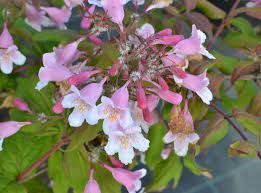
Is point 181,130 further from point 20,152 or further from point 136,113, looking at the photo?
point 20,152

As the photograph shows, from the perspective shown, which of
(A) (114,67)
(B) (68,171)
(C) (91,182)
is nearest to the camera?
(A) (114,67)

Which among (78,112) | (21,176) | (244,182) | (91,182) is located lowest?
(244,182)

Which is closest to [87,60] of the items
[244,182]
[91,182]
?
[91,182]

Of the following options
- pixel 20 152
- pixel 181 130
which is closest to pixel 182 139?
pixel 181 130

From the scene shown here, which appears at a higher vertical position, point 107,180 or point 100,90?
point 100,90

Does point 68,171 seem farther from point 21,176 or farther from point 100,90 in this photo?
point 100,90

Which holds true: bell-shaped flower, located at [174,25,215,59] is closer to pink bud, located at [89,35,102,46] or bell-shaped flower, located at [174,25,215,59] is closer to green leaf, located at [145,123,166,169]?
pink bud, located at [89,35,102,46]

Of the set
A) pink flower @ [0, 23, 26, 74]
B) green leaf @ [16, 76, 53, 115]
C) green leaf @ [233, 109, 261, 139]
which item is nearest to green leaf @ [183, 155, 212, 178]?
green leaf @ [233, 109, 261, 139]
